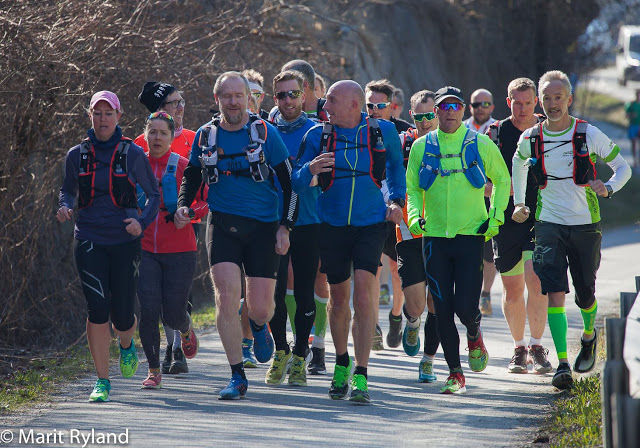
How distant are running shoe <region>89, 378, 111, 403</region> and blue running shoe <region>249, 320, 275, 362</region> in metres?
1.28

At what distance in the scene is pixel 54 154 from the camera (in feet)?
35.8

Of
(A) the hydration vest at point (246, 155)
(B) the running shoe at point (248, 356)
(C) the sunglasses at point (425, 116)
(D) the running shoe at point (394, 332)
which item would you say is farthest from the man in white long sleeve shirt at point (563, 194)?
(B) the running shoe at point (248, 356)

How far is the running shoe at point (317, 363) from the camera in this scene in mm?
8805

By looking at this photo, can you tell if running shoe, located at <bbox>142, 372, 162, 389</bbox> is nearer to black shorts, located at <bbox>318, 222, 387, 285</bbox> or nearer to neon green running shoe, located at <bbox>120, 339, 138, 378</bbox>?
neon green running shoe, located at <bbox>120, 339, 138, 378</bbox>

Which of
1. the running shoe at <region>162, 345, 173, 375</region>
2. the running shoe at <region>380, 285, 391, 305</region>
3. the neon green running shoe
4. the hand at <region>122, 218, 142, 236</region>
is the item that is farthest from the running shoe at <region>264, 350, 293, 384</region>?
the running shoe at <region>380, 285, 391, 305</region>

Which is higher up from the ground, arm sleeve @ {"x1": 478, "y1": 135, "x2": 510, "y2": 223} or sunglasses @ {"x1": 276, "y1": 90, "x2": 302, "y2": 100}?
sunglasses @ {"x1": 276, "y1": 90, "x2": 302, "y2": 100}

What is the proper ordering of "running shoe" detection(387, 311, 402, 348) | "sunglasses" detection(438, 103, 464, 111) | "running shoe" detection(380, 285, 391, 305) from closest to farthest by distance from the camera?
"sunglasses" detection(438, 103, 464, 111)
"running shoe" detection(387, 311, 402, 348)
"running shoe" detection(380, 285, 391, 305)

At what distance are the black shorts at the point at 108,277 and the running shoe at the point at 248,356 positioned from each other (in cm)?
158

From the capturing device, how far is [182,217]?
782cm

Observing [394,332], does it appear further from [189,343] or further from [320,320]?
[189,343]

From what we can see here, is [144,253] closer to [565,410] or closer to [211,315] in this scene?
[565,410]

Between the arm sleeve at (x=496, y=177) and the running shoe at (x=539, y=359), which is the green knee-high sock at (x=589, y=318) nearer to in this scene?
the running shoe at (x=539, y=359)

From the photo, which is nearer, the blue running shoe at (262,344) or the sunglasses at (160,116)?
the sunglasses at (160,116)

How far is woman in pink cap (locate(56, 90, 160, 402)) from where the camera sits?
24.9 ft
